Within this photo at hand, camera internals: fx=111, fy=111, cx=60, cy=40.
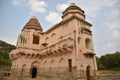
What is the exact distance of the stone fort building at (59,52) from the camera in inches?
617

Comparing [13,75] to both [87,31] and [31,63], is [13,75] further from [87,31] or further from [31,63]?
[87,31]

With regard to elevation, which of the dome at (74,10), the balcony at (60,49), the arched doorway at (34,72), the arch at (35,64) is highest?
the dome at (74,10)

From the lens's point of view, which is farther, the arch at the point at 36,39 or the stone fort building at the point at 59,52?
the arch at the point at 36,39

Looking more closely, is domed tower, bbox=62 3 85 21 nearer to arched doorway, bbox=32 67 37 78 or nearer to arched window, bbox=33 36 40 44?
arched window, bbox=33 36 40 44

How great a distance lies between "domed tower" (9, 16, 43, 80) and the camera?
1997 cm

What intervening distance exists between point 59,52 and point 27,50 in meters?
6.79

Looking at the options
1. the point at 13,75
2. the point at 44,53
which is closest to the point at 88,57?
the point at 44,53

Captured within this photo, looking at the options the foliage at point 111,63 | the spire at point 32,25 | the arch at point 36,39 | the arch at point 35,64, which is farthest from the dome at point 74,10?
the foliage at point 111,63

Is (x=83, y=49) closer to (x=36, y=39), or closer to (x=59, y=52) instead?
(x=59, y=52)

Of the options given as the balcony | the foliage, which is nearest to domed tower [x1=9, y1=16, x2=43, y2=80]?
the balcony

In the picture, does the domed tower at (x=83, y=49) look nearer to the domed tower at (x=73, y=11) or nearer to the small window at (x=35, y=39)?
the domed tower at (x=73, y=11)

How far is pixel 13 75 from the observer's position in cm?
2014

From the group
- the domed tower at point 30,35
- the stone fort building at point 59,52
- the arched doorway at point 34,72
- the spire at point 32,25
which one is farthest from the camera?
the spire at point 32,25

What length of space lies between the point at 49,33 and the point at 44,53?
14.8ft
